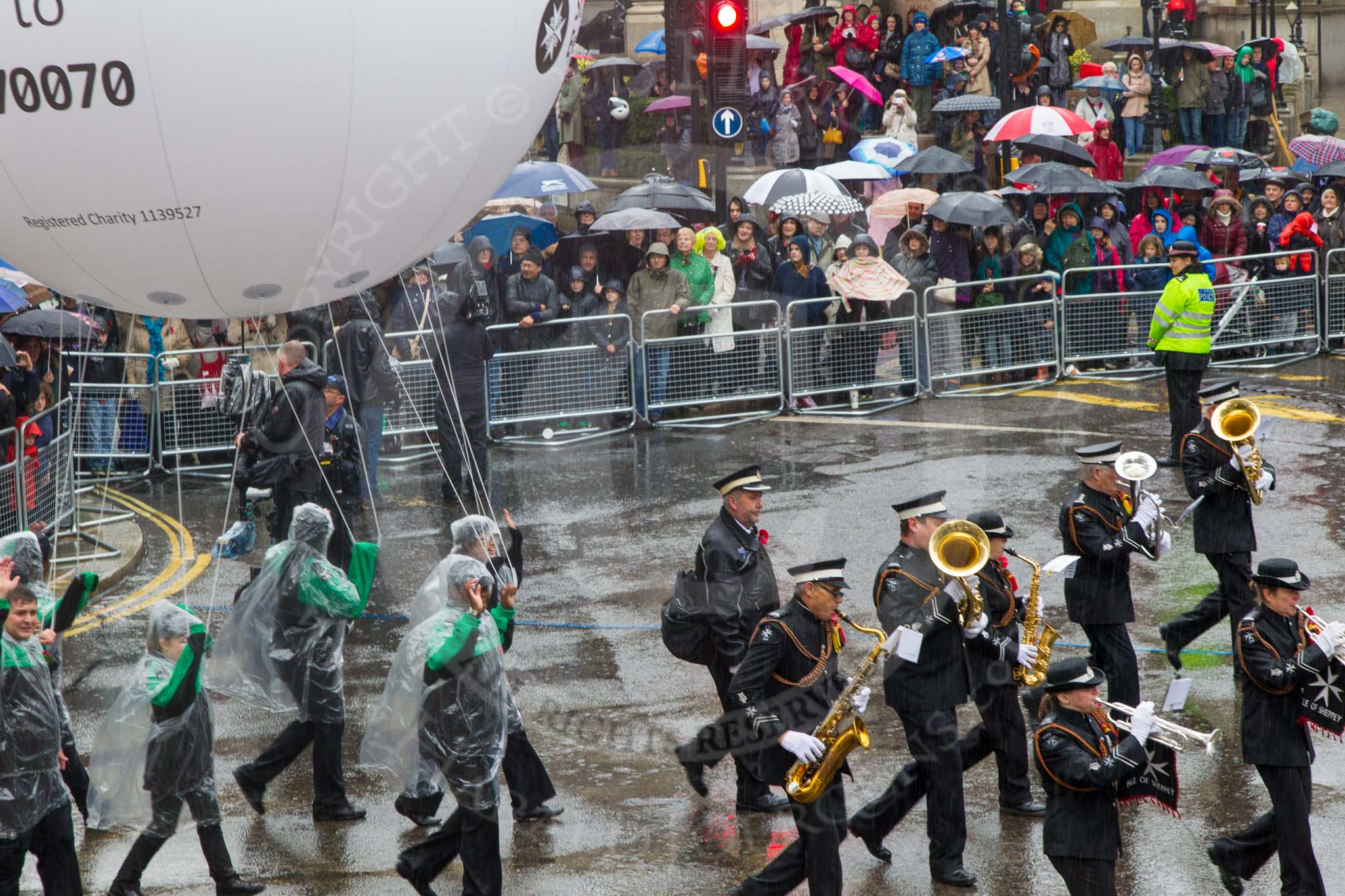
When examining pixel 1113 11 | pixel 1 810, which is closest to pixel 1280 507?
pixel 1 810

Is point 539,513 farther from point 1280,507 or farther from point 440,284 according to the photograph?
point 1280,507

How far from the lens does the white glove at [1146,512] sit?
9.80m

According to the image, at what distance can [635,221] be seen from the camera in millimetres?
18156

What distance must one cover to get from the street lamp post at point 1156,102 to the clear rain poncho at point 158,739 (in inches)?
800

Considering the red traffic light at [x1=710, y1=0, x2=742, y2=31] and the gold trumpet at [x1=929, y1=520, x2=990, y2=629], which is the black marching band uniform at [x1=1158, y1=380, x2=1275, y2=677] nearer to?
the gold trumpet at [x1=929, y1=520, x2=990, y2=629]

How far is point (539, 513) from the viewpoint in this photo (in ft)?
48.4

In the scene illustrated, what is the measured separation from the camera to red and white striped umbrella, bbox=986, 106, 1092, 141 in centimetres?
2130

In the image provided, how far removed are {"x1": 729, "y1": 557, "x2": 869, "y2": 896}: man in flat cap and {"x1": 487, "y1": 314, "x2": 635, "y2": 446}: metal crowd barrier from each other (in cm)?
881

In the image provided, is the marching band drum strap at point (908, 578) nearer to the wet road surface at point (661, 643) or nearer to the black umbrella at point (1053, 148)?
the wet road surface at point (661, 643)

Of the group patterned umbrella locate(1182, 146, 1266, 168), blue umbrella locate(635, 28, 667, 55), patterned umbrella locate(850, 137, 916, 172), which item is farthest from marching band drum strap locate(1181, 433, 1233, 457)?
blue umbrella locate(635, 28, 667, 55)

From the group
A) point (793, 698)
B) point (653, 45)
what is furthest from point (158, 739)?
point (653, 45)

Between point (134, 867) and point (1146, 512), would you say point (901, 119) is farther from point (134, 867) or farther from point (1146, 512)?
point (134, 867)

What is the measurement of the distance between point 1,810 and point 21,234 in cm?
265

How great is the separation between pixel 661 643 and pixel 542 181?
9211 millimetres
